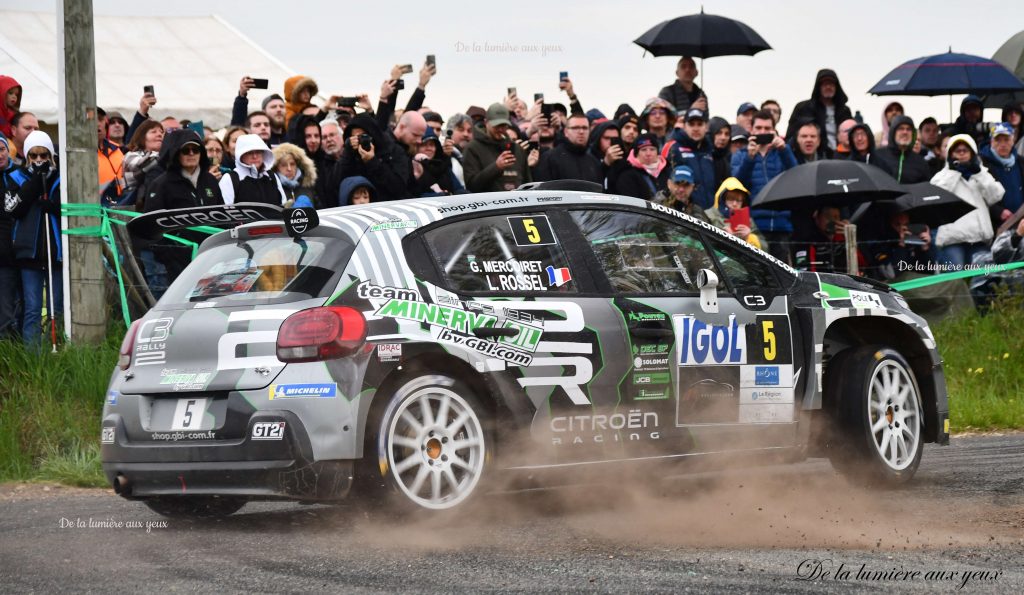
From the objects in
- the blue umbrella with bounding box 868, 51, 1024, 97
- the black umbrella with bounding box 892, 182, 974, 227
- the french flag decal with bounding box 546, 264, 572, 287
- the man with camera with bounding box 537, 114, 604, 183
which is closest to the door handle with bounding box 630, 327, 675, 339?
the french flag decal with bounding box 546, 264, 572, 287

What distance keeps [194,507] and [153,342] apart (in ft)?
3.60

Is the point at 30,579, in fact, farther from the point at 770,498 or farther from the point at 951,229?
the point at 951,229

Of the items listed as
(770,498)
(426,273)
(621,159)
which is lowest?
(770,498)

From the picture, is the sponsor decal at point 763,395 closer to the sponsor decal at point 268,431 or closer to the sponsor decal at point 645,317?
the sponsor decal at point 645,317

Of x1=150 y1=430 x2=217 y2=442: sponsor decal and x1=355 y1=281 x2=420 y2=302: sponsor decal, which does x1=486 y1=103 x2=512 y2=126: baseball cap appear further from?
x1=150 y1=430 x2=217 y2=442: sponsor decal

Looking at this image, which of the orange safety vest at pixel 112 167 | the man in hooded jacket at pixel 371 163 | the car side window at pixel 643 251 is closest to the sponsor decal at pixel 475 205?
the car side window at pixel 643 251

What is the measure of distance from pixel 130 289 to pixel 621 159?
16.1 feet

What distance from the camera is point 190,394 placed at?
7.54 m

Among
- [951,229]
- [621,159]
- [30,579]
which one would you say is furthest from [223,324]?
[951,229]

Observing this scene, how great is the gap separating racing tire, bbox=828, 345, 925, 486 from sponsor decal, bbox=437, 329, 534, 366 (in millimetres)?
2315

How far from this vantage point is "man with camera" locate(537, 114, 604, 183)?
14320 mm

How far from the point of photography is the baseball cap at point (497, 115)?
14.3 m

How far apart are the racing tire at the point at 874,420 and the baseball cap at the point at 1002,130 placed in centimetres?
824

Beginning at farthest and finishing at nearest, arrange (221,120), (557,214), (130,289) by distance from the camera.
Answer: (221,120) → (130,289) → (557,214)
